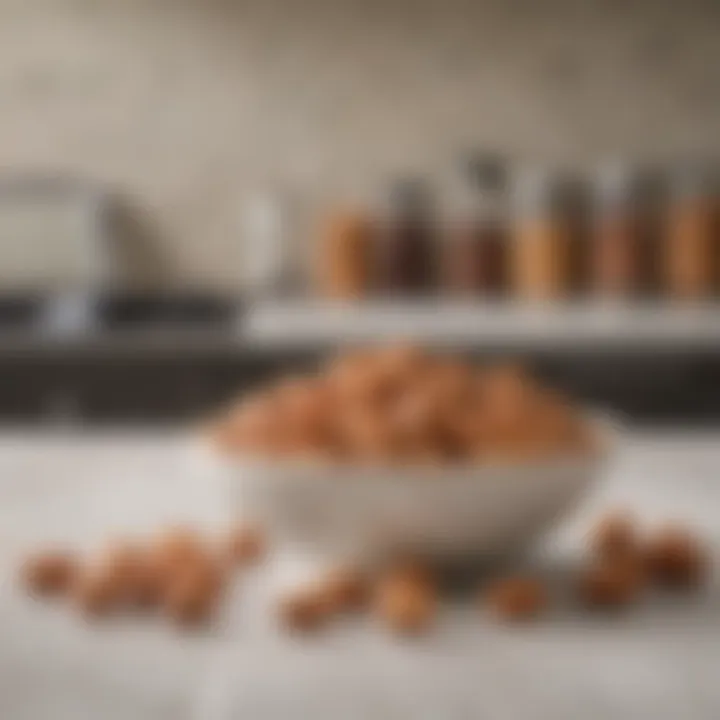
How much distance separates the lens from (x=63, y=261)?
7.97ft

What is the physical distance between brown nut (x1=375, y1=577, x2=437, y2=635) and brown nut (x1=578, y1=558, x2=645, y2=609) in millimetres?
68

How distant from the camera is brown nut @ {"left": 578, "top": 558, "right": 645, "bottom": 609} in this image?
1.84 ft

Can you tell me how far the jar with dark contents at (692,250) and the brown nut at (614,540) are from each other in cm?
153

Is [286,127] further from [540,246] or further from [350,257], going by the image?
[540,246]

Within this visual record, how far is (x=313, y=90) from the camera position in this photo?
7.96 feet

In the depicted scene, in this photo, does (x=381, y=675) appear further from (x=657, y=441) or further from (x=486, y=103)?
(x=486, y=103)

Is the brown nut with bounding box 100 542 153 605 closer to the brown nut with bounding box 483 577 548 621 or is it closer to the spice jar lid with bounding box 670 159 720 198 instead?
the brown nut with bounding box 483 577 548 621

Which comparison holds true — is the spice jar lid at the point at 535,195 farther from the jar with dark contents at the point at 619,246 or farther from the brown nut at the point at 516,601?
the brown nut at the point at 516,601

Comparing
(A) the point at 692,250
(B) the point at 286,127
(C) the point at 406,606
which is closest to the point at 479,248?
(A) the point at 692,250

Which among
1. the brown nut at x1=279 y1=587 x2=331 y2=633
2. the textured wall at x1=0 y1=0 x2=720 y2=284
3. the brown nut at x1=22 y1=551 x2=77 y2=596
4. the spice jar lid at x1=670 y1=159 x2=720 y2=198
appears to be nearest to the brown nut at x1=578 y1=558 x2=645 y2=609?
the brown nut at x1=279 y1=587 x2=331 y2=633

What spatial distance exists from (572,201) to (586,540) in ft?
5.24

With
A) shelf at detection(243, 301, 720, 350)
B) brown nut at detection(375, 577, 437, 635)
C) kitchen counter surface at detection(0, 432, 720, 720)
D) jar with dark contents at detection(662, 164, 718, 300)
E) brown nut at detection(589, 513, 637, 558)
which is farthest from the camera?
jar with dark contents at detection(662, 164, 718, 300)

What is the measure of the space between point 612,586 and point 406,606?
98 millimetres

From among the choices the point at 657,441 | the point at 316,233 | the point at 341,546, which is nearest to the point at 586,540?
the point at 341,546
